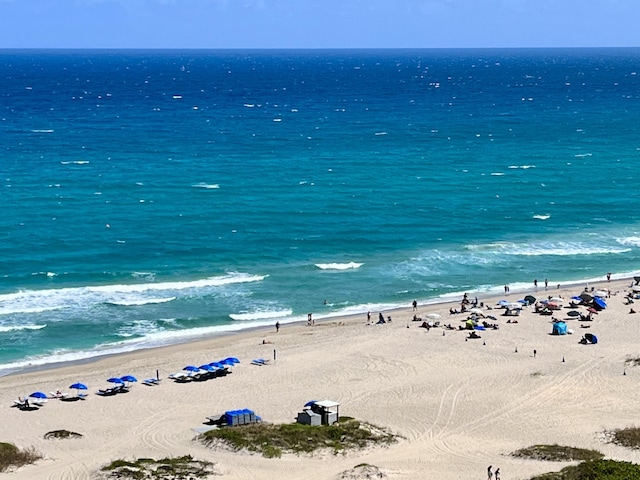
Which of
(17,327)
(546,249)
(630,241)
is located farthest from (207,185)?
(17,327)

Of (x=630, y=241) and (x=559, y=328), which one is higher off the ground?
(x=630, y=241)

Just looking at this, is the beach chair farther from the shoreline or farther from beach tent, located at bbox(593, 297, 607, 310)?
beach tent, located at bbox(593, 297, 607, 310)

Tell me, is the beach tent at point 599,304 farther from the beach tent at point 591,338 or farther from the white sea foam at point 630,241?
the white sea foam at point 630,241

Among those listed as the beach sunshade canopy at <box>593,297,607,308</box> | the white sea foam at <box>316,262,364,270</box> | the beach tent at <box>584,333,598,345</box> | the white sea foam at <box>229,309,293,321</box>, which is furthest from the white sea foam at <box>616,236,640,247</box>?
the white sea foam at <box>229,309,293,321</box>

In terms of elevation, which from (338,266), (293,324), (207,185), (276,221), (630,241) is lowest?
(293,324)

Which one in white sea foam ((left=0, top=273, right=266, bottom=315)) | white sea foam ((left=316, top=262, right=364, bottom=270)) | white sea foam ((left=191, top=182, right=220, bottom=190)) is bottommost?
white sea foam ((left=0, top=273, right=266, bottom=315))

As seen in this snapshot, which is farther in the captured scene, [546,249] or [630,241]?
[630,241]

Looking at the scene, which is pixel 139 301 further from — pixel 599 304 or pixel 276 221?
pixel 599 304
